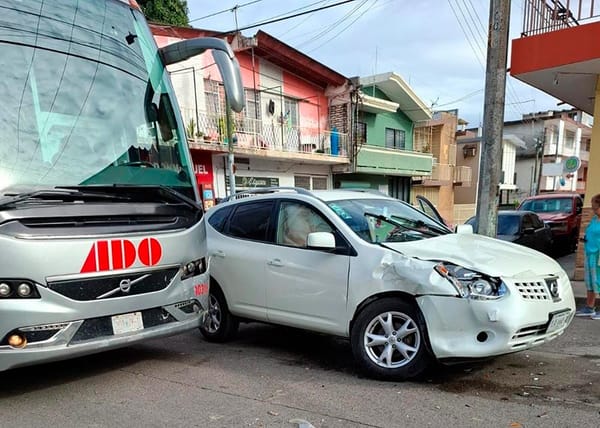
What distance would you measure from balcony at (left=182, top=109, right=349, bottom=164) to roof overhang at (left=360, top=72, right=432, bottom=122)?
3.73m

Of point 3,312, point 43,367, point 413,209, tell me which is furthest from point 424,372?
point 43,367

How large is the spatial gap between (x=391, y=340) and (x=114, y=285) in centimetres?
237

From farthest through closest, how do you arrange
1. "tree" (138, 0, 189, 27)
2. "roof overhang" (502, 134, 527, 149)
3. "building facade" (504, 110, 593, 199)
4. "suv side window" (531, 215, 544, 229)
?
1. "building facade" (504, 110, 593, 199)
2. "roof overhang" (502, 134, 527, 149)
3. "tree" (138, 0, 189, 27)
4. "suv side window" (531, 215, 544, 229)

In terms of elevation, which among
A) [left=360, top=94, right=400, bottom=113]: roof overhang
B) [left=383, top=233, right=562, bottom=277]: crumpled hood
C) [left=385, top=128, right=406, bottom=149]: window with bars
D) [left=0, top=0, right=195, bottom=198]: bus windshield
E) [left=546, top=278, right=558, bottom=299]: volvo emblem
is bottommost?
[left=546, top=278, right=558, bottom=299]: volvo emblem

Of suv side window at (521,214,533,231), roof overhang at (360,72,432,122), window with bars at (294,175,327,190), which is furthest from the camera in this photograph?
roof overhang at (360,72,432,122)

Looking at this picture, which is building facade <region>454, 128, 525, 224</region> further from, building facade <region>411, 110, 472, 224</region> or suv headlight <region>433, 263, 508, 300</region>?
suv headlight <region>433, 263, 508, 300</region>

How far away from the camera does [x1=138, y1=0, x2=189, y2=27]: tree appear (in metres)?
19.1

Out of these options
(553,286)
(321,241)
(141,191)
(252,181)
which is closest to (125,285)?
(141,191)

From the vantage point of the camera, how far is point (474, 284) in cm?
369

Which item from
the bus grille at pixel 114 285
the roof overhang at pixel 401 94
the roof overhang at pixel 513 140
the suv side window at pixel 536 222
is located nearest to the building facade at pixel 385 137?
the roof overhang at pixel 401 94

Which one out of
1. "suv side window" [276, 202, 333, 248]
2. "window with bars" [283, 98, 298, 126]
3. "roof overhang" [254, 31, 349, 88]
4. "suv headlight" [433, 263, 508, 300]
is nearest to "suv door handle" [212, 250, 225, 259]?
"suv side window" [276, 202, 333, 248]

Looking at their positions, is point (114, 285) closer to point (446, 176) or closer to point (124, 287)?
point (124, 287)

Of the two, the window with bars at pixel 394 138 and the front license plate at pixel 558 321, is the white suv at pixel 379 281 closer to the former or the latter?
the front license plate at pixel 558 321

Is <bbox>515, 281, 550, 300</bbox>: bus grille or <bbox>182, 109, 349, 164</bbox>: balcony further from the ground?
<bbox>182, 109, 349, 164</bbox>: balcony
